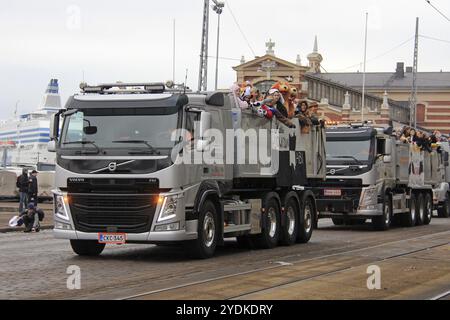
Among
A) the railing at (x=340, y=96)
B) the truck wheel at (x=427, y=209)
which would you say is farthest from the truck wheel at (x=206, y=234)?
the railing at (x=340, y=96)

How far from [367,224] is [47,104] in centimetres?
10227

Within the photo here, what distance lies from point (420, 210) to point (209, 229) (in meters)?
16.1

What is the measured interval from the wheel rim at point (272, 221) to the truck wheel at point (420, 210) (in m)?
12.4

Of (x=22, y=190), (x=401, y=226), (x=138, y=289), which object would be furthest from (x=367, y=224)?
(x=138, y=289)

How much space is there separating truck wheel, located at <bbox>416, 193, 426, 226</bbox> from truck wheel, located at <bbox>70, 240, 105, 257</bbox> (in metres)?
16.4

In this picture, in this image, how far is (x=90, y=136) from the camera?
49.5 feet

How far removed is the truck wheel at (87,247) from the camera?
630 inches

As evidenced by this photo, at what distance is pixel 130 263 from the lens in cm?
1508

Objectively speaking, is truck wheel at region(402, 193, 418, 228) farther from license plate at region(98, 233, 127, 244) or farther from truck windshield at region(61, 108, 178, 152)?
license plate at region(98, 233, 127, 244)

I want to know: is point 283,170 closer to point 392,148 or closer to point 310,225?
point 310,225

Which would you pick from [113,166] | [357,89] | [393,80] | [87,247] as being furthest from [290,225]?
[393,80]

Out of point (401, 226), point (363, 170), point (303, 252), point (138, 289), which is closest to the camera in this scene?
point (138, 289)

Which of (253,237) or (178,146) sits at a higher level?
(178,146)

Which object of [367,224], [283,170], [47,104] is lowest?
[367,224]
